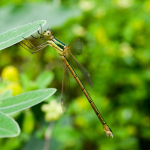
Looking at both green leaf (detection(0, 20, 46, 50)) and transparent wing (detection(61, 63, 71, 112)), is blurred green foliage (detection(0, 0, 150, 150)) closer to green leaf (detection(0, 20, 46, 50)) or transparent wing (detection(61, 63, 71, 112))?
transparent wing (detection(61, 63, 71, 112))

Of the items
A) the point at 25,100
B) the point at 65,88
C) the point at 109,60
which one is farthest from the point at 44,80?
the point at 109,60

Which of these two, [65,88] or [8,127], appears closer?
[8,127]

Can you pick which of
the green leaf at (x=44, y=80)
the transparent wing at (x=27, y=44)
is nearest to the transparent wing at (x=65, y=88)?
the green leaf at (x=44, y=80)

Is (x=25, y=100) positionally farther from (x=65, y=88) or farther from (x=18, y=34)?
(x=65, y=88)

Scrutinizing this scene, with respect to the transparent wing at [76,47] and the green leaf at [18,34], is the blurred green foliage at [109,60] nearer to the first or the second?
the transparent wing at [76,47]

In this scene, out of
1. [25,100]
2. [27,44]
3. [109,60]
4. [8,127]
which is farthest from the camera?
[109,60]

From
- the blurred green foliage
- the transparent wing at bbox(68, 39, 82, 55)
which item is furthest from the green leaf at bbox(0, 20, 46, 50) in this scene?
the blurred green foliage

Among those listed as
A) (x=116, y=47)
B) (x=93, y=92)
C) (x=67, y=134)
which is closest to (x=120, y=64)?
(x=116, y=47)
